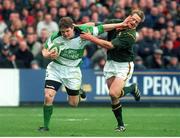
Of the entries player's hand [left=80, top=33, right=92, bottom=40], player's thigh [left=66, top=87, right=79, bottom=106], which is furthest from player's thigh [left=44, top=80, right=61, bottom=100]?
player's hand [left=80, top=33, right=92, bottom=40]

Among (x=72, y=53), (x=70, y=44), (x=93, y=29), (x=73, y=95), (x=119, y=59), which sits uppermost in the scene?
(x=93, y=29)

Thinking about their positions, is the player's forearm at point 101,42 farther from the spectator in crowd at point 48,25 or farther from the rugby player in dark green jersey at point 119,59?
the spectator in crowd at point 48,25

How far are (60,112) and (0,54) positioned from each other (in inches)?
131

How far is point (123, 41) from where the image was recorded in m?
14.0

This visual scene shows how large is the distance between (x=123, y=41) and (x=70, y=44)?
3.13ft

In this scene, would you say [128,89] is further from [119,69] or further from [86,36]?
[86,36]

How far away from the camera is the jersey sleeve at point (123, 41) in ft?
45.8

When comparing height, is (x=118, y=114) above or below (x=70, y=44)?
below

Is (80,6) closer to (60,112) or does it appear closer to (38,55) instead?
(38,55)

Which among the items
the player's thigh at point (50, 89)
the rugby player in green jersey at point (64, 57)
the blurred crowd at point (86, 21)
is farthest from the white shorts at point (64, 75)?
the blurred crowd at point (86, 21)

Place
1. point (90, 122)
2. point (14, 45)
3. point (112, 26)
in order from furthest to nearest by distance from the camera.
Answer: point (14, 45), point (90, 122), point (112, 26)

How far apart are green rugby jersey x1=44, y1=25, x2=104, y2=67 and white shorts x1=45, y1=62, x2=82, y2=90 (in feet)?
0.37

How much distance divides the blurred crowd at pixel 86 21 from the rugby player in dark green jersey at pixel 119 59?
7.03m

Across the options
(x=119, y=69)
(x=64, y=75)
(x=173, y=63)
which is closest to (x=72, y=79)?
(x=64, y=75)
